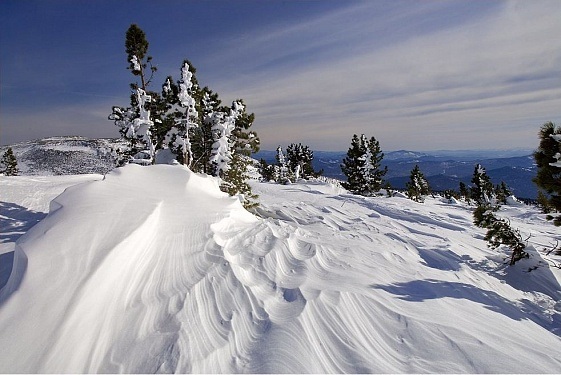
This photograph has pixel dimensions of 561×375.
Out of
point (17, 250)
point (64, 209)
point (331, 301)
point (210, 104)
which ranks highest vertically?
point (210, 104)

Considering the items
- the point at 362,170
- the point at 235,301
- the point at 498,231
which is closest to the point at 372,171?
the point at 362,170

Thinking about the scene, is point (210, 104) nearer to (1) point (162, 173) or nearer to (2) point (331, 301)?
(1) point (162, 173)

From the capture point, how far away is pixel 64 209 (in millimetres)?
5566

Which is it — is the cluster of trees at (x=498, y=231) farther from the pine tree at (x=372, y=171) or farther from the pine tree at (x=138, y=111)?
the pine tree at (x=372, y=171)

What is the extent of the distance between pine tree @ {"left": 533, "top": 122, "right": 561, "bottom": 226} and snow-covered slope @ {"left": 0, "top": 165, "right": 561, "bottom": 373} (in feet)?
5.63

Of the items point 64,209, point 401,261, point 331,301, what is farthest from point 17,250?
point 401,261

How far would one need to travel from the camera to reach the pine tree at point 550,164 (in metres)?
7.17

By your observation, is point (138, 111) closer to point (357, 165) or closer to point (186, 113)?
point (186, 113)

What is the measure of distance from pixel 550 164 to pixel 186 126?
1374 cm

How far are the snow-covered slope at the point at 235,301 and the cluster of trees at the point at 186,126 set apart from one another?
239 inches

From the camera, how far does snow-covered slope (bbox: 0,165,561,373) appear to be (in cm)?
332

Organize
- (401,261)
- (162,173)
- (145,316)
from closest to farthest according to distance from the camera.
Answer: (145,316) < (401,261) < (162,173)

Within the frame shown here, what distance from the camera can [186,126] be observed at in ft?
45.6

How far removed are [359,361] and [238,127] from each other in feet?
49.8
